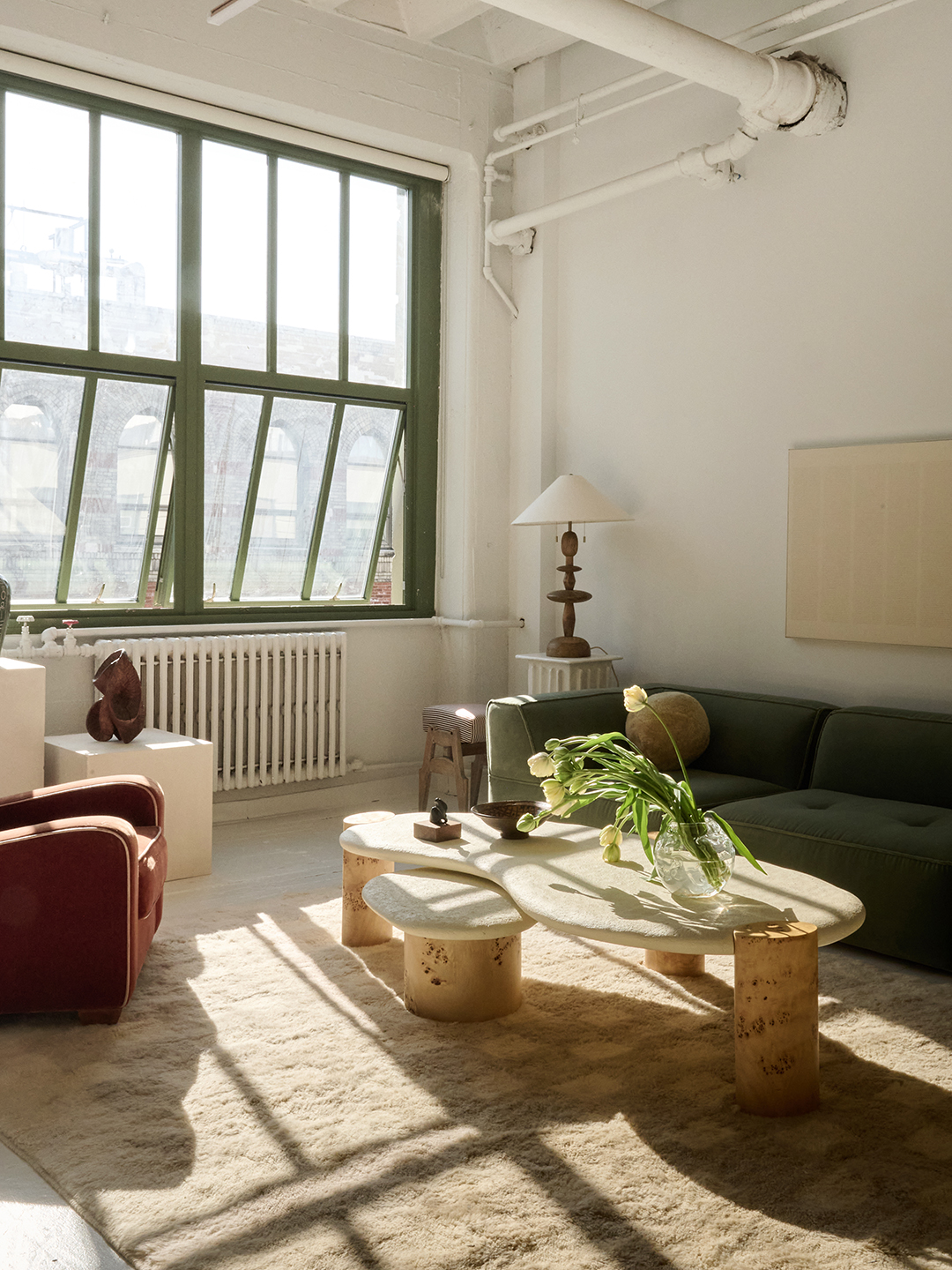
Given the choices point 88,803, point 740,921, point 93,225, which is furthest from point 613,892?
point 93,225

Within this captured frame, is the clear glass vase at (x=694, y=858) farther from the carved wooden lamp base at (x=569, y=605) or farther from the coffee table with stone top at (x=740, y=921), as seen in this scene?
the carved wooden lamp base at (x=569, y=605)

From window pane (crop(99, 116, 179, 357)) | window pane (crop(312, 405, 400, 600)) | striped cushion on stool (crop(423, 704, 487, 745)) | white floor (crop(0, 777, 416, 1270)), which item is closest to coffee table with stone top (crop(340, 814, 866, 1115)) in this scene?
white floor (crop(0, 777, 416, 1270))

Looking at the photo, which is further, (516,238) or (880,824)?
(516,238)

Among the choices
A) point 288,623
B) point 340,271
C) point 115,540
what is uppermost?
point 340,271

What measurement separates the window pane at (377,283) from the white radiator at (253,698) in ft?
5.16

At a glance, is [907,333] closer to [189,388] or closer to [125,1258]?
[189,388]

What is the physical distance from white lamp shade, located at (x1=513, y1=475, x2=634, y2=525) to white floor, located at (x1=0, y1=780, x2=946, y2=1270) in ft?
5.87

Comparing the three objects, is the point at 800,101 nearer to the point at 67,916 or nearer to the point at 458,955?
the point at 458,955

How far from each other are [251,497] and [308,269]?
1284 millimetres

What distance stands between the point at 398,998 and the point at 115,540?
3.20 m

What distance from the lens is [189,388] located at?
5730 millimetres

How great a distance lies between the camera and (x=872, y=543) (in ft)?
15.9

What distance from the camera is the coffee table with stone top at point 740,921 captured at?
2625 millimetres

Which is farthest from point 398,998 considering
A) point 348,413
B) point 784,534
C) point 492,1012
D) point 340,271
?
point 340,271
